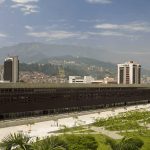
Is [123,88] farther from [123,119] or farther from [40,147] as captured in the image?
[40,147]

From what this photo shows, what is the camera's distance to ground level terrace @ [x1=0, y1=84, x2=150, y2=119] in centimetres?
7369

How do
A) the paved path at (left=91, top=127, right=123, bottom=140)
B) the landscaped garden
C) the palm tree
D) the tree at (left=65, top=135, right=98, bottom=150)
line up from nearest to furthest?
the palm tree
the landscaped garden
the tree at (left=65, top=135, right=98, bottom=150)
the paved path at (left=91, top=127, right=123, bottom=140)

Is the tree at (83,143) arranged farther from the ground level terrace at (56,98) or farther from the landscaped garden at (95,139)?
the ground level terrace at (56,98)

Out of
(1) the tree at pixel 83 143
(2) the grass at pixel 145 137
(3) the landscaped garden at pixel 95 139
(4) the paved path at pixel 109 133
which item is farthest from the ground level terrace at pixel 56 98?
(1) the tree at pixel 83 143

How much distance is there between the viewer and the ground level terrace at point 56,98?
73688mm

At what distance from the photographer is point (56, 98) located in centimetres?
8919

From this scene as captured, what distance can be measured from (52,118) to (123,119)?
1378 cm

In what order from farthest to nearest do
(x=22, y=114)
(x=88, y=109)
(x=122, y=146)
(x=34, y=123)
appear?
(x=88, y=109) → (x=22, y=114) → (x=34, y=123) → (x=122, y=146)

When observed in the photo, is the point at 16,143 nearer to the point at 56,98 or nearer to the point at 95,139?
the point at 95,139

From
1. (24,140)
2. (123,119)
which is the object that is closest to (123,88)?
(123,119)

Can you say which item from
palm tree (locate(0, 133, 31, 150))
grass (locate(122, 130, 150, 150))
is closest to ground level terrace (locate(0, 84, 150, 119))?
grass (locate(122, 130, 150, 150))

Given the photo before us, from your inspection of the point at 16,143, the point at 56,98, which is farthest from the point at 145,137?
the point at 16,143

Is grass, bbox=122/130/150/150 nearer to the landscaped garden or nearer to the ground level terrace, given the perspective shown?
the landscaped garden

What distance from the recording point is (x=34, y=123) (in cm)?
7125
